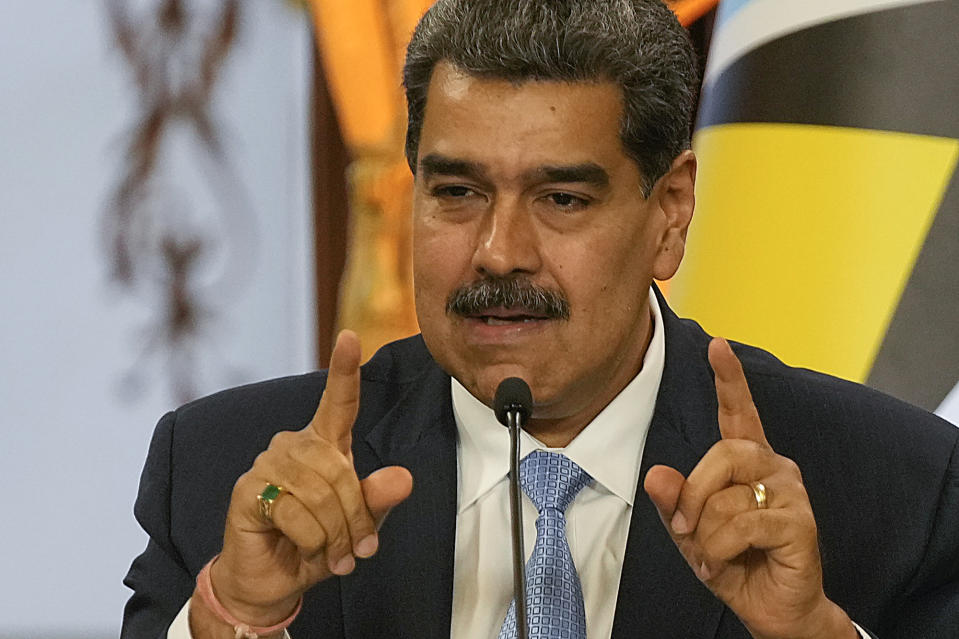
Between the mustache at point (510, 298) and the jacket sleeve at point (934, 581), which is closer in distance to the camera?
the mustache at point (510, 298)

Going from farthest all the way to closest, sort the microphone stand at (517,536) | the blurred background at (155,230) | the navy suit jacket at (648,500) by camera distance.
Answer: the blurred background at (155,230) < the navy suit jacket at (648,500) < the microphone stand at (517,536)

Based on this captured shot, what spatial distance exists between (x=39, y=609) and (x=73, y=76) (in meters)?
1.20

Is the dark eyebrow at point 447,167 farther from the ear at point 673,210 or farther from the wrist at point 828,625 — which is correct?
the wrist at point 828,625

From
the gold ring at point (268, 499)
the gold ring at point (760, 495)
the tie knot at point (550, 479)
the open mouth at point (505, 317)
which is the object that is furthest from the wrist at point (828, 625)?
the gold ring at point (268, 499)

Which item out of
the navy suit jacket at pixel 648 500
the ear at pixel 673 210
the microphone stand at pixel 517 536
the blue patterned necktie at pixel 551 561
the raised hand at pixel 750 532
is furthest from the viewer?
the ear at pixel 673 210

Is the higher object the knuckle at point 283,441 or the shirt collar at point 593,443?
the knuckle at point 283,441

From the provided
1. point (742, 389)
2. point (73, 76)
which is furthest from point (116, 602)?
point (742, 389)

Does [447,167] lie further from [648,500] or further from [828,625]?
[828,625]

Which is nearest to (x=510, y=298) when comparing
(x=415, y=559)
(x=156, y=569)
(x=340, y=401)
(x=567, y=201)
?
(x=567, y=201)

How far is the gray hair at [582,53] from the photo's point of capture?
5.02 feet

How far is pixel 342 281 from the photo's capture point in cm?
279

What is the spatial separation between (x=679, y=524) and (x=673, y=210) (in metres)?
0.55

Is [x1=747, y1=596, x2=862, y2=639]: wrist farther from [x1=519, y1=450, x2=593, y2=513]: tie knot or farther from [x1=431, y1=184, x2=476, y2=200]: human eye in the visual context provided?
[x1=431, y1=184, x2=476, y2=200]: human eye

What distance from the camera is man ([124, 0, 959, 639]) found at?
1.38 m
